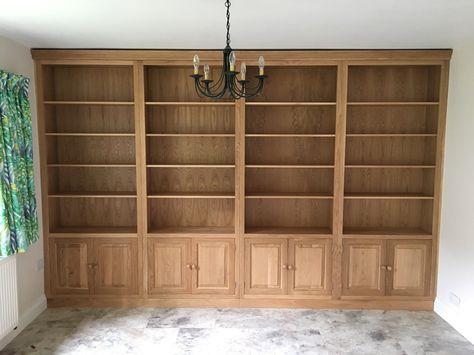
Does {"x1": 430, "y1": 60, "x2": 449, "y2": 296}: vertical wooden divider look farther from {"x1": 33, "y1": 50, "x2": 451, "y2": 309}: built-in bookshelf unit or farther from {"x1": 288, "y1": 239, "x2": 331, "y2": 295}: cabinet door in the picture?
{"x1": 288, "y1": 239, "x2": 331, "y2": 295}: cabinet door

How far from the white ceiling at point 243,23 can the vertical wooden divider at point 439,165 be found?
0.34 meters

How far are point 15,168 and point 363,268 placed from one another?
11.0ft

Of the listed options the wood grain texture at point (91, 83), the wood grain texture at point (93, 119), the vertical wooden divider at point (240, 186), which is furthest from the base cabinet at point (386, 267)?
the wood grain texture at point (91, 83)

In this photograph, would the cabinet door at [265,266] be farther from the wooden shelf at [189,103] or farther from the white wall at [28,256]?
the white wall at [28,256]

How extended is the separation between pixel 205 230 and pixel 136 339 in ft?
4.04

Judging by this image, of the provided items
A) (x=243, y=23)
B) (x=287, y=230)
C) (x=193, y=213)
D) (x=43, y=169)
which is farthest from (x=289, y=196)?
(x=43, y=169)

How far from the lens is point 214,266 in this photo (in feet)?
12.6

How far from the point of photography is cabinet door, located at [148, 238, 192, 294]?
3822 mm

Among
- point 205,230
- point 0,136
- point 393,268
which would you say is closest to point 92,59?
point 0,136

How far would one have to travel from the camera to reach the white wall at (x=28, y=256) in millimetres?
3203

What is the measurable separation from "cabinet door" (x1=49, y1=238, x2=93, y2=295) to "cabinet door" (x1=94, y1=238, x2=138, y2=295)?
0.09 meters

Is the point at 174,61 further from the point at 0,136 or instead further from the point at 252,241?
the point at 252,241

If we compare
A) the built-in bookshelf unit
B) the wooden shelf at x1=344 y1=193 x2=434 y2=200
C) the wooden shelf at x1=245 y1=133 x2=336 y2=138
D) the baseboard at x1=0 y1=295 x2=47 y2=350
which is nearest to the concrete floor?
the baseboard at x1=0 y1=295 x2=47 y2=350

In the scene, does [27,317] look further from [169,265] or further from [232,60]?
[232,60]
